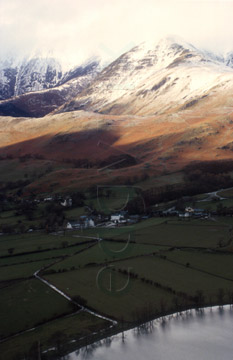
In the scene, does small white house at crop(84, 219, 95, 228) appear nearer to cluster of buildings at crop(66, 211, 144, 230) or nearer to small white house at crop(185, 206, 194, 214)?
cluster of buildings at crop(66, 211, 144, 230)

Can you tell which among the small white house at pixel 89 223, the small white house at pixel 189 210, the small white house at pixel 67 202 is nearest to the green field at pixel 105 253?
the small white house at pixel 89 223

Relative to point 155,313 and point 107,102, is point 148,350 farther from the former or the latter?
point 107,102

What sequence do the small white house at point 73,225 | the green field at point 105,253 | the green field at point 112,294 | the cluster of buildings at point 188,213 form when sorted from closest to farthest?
the green field at point 112,294 → the green field at point 105,253 → the small white house at point 73,225 → the cluster of buildings at point 188,213

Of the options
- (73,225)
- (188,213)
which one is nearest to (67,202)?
(73,225)

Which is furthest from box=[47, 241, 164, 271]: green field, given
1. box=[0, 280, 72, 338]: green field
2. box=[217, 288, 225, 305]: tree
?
box=[217, 288, 225, 305]: tree

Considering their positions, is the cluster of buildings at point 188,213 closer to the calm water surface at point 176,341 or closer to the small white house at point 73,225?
the small white house at point 73,225
